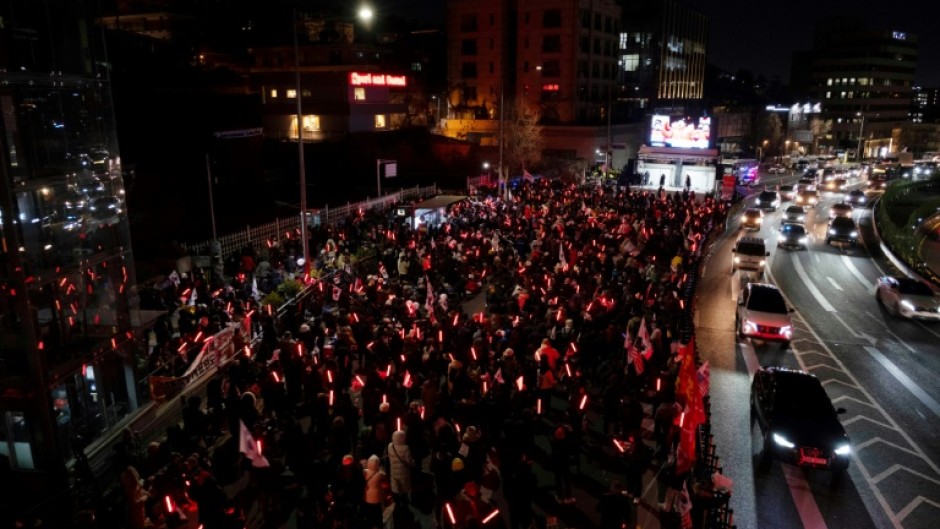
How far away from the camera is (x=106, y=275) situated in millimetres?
12000

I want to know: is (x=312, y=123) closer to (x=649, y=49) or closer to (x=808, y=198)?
(x=808, y=198)

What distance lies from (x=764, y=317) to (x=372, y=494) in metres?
13.3

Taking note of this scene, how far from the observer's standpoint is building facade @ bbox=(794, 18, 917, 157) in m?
126

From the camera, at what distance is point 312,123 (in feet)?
190

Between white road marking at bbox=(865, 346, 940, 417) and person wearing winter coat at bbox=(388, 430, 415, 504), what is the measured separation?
40.0ft

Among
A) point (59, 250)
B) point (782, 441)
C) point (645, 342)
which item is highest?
point (59, 250)

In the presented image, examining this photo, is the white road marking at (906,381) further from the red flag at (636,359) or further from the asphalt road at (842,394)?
the red flag at (636,359)

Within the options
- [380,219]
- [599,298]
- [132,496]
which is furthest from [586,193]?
[132,496]

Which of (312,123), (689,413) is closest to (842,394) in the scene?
(689,413)

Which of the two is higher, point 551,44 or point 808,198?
point 551,44

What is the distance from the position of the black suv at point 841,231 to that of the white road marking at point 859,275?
7.36 feet

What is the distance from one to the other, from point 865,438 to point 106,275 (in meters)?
15.2

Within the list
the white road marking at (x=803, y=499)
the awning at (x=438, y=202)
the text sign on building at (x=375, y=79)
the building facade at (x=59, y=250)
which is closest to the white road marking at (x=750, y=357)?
the white road marking at (x=803, y=499)

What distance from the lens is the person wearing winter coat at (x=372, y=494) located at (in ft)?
29.0
